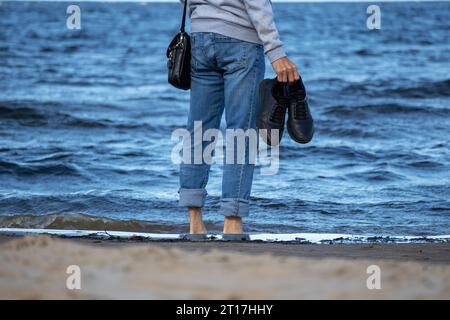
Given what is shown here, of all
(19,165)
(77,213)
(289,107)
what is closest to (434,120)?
(19,165)

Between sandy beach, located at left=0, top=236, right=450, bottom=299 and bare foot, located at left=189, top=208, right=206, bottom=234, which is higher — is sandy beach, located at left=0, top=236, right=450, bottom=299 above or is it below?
above

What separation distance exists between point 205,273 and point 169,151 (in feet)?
19.8

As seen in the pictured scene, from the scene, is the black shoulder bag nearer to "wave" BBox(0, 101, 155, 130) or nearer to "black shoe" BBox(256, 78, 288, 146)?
"black shoe" BBox(256, 78, 288, 146)

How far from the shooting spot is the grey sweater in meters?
4.29

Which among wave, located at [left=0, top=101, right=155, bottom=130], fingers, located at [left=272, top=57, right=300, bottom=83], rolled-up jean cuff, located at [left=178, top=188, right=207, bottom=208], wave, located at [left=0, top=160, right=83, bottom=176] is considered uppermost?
fingers, located at [left=272, top=57, right=300, bottom=83]

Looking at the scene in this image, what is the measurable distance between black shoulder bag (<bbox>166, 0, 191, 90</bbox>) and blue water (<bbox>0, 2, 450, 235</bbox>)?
156 centimetres

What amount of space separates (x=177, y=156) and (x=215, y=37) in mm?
4472

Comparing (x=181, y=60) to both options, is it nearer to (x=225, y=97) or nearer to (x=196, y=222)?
(x=225, y=97)

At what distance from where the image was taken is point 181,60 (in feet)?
14.9

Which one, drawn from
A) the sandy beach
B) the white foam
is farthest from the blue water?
the sandy beach

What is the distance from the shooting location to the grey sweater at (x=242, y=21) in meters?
4.29

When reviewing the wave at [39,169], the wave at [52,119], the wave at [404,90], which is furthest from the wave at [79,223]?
the wave at [404,90]

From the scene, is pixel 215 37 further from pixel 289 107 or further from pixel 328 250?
pixel 328 250

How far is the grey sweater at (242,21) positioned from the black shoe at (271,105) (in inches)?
5.6
